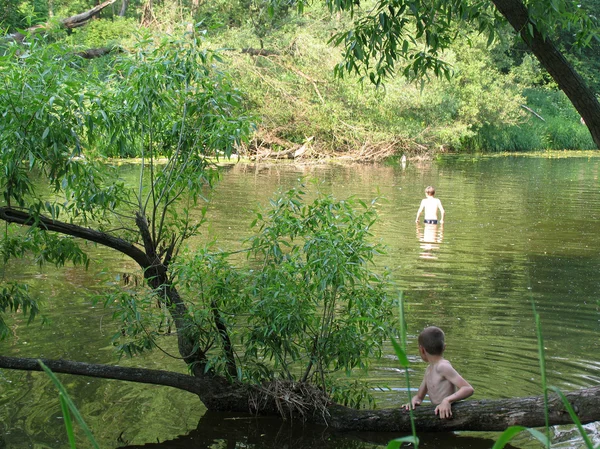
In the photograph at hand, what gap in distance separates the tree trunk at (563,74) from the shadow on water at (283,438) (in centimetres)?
259

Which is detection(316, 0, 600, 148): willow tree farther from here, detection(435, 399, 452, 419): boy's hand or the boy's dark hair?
detection(435, 399, 452, 419): boy's hand

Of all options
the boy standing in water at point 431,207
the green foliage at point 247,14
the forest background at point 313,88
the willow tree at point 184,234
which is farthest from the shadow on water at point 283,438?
the green foliage at point 247,14

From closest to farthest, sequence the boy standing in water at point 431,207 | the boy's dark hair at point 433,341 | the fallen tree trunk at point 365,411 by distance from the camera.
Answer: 1. the fallen tree trunk at point 365,411
2. the boy's dark hair at point 433,341
3. the boy standing in water at point 431,207

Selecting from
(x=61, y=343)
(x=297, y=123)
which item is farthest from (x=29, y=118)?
(x=297, y=123)

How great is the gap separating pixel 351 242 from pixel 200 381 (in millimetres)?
1726

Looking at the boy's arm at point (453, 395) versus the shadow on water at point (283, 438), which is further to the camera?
the shadow on water at point (283, 438)

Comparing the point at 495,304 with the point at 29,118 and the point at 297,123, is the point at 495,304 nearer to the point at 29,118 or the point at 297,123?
the point at 29,118

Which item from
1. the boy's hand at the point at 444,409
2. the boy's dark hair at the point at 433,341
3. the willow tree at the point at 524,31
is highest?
the willow tree at the point at 524,31

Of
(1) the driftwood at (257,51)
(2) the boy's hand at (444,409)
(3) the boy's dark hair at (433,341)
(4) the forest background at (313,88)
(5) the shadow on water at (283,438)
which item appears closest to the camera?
(2) the boy's hand at (444,409)

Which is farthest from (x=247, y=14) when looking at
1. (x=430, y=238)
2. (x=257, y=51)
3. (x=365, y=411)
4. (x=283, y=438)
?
(x=365, y=411)

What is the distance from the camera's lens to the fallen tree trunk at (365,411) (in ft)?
16.8

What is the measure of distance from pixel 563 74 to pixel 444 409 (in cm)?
245

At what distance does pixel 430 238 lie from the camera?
52.2ft

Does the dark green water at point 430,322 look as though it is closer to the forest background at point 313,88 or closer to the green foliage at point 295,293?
the green foliage at point 295,293
